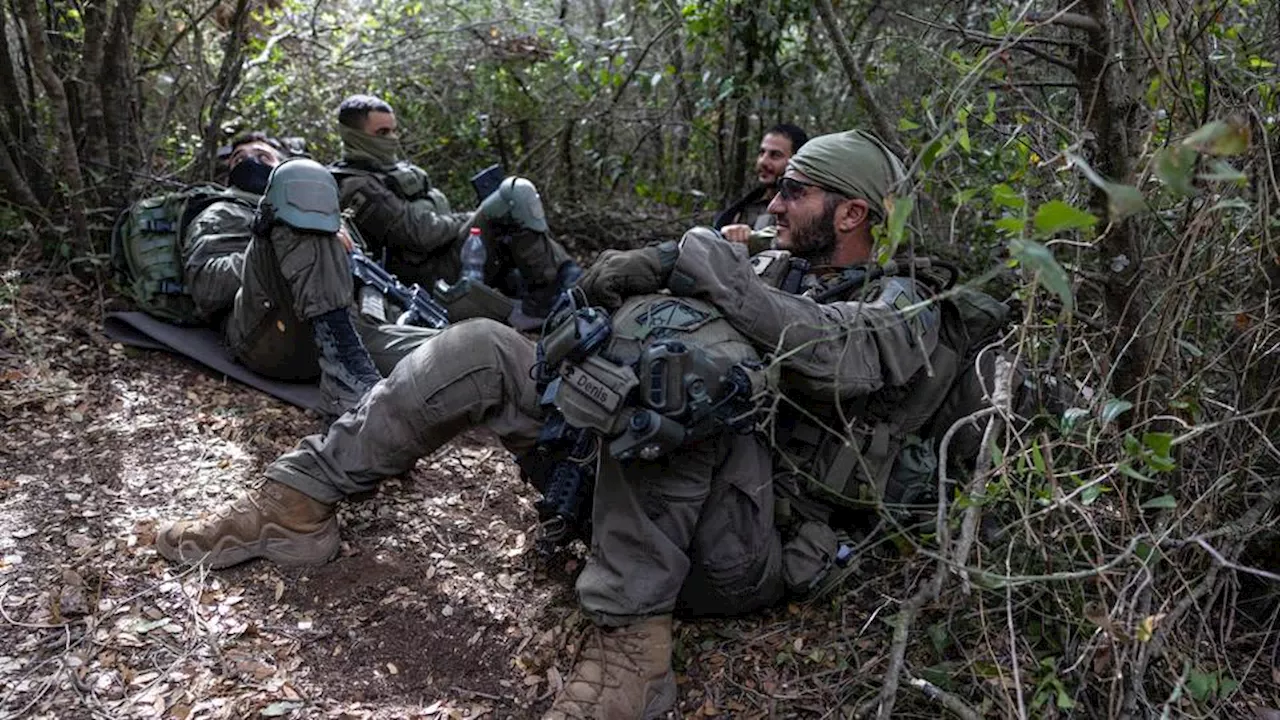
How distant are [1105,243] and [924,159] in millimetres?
963

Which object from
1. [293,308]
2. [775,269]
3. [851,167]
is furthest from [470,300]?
[851,167]

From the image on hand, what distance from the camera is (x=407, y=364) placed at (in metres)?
2.78

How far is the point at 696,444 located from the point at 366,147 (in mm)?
3308

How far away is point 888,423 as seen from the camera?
9.29ft

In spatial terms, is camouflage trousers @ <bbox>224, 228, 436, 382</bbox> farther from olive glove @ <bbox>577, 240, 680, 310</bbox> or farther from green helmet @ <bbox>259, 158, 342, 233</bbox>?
olive glove @ <bbox>577, 240, 680, 310</bbox>

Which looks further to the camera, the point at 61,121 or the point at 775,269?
the point at 61,121

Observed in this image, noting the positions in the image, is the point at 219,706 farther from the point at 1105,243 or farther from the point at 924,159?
the point at 1105,243

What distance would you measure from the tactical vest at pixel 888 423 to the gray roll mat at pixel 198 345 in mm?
2161

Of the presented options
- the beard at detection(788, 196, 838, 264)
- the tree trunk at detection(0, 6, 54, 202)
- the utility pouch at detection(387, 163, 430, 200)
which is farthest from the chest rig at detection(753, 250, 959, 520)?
the tree trunk at detection(0, 6, 54, 202)

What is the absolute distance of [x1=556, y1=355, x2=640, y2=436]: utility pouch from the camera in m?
2.34

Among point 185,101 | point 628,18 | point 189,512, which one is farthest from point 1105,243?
point 185,101

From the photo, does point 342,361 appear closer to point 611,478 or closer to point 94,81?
point 611,478

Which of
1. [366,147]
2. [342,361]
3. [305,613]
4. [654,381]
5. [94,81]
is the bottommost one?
[305,613]

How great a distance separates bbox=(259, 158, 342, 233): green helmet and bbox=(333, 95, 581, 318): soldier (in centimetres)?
134
